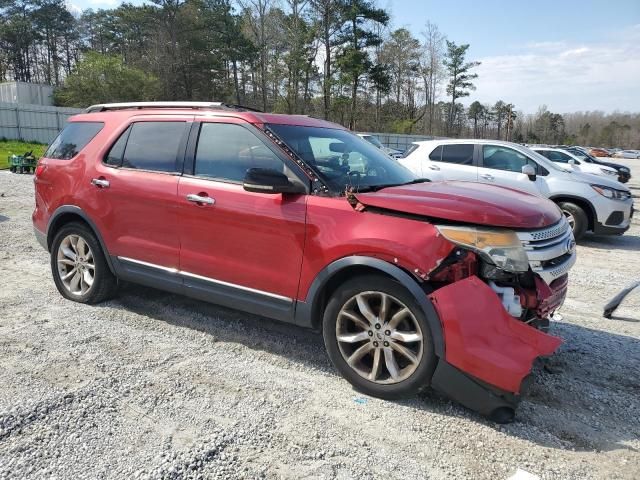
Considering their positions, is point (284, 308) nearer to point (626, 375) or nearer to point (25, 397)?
point (25, 397)

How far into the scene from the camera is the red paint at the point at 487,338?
2.77 m

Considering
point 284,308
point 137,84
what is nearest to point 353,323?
point 284,308

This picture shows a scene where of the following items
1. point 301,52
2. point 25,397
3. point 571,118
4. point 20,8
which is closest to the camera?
point 25,397

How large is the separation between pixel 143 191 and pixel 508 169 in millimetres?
7329

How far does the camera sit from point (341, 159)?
12.8 feet

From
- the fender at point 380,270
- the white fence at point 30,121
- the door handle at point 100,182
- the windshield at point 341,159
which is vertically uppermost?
the white fence at point 30,121

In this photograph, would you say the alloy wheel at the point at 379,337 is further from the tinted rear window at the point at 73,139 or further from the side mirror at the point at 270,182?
the tinted rear window at the point at 73,139

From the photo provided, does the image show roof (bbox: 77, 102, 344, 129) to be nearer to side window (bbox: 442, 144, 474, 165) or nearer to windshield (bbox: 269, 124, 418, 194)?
windshield (bbox: 269, 124, 418, 194)

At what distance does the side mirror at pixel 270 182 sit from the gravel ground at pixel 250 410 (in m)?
1.30

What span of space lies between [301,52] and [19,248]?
3846 cm

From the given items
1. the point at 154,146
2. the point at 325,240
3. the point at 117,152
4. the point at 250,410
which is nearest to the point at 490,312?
the point at 325,240

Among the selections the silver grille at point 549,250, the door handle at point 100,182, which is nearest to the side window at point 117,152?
the door handle at point 100,182

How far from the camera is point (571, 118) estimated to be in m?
116

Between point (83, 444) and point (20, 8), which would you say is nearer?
point (83, 444)
